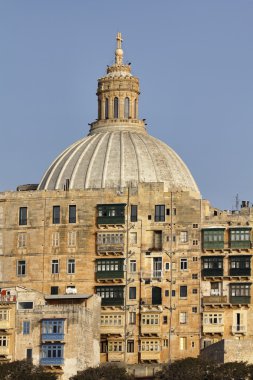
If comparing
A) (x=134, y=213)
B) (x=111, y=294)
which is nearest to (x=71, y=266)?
(x=111, y=294)

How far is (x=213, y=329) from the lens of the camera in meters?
170

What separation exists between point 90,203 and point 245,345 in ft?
76.3

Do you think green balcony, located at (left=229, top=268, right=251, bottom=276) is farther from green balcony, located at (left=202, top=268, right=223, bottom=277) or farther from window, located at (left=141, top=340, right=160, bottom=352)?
window, located at (left=141, top=340, right=160, bottom=352)

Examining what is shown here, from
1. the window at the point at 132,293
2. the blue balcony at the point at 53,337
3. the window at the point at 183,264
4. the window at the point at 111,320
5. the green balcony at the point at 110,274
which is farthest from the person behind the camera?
the green balcony at the point at 110,274

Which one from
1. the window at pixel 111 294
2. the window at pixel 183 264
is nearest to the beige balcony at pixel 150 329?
the window at pixel 111 294

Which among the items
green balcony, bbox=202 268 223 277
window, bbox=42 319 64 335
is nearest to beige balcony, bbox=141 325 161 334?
green balcony, bbox=202 268 223 277

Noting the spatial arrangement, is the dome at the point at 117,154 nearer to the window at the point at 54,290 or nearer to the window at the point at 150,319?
the window at the point at 54,290

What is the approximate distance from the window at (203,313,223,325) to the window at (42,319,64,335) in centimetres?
1548

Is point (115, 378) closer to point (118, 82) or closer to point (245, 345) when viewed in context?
point (245, 345)

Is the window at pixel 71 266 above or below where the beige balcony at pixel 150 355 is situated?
above

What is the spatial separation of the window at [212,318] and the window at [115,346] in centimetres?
801

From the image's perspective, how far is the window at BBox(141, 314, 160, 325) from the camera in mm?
171300

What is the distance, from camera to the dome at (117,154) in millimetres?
183125

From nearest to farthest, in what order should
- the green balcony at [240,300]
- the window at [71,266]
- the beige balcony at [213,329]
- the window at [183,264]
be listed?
the beige balcony at [213,329], the green balcony at [240,300], the window at [183,264], the window at [71,266]
